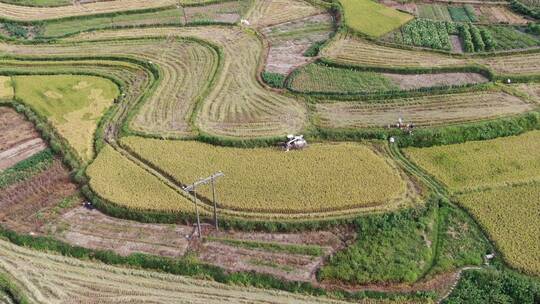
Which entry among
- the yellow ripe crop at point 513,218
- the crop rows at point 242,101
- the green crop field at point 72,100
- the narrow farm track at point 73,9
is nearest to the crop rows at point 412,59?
the crop rows at point 242,101

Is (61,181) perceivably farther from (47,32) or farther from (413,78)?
(413,78)

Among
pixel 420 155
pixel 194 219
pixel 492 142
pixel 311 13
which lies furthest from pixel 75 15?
pixel 492 142

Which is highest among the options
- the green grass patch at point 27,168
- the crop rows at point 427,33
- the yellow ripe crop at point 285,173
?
the crop rows at point 427,33

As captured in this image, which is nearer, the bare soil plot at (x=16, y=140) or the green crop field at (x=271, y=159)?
the green crop field at (x=271, y=159)

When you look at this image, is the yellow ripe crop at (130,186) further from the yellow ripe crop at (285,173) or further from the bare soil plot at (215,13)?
the bare soil plot at (215,13)

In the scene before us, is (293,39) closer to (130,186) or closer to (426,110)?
(426,110)

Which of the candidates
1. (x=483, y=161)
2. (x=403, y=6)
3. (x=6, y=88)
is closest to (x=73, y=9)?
(x=6, y=88)

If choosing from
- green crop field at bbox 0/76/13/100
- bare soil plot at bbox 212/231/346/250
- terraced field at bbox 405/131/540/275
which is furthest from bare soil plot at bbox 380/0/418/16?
green crop field at bbox 0/76/13/100
